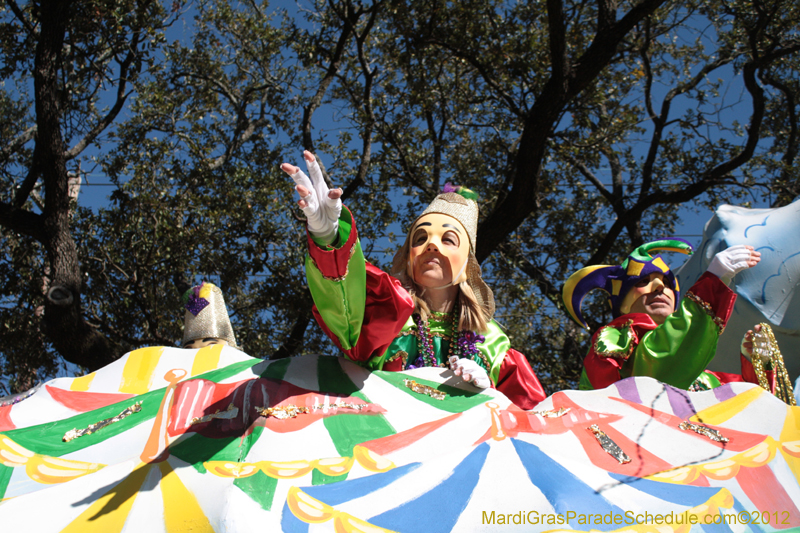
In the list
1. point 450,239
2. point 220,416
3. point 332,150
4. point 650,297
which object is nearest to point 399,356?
point 450,239

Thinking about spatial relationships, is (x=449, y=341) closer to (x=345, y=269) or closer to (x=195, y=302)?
(x=345, y=269)

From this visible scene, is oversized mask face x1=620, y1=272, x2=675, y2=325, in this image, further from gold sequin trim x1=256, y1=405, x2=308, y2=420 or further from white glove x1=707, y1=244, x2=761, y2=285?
gold sequin trim x1=256, y1=405, x2=308, y2=420

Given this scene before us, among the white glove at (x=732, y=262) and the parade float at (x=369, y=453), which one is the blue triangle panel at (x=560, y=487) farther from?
the white glove at (x=732, y=262)

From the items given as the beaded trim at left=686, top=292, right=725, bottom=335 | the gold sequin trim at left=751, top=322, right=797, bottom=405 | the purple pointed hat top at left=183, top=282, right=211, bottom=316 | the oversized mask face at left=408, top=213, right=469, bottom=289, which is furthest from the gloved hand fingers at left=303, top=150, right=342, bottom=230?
the gold sequin trim at left=751, top=322, right=797, bottom=405

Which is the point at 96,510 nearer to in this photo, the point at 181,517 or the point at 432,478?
the point at 181,517

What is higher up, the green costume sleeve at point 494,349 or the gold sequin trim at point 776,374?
the green costume sleeve at point 494,349

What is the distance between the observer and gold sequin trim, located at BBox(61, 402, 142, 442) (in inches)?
88.4

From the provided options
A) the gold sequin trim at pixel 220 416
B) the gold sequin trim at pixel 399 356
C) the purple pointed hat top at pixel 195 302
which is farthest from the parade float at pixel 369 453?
the purple pointed hat top at pixel 195 302

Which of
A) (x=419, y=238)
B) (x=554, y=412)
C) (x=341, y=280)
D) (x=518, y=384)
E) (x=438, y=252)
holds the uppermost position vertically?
Answer: (x=419, y=238)

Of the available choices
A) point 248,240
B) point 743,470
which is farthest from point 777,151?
point 743,470

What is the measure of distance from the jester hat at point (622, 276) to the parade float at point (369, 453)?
98 centimetres

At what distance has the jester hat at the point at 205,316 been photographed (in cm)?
311

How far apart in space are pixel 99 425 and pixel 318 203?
1078 mm

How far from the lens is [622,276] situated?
11.5 ft
